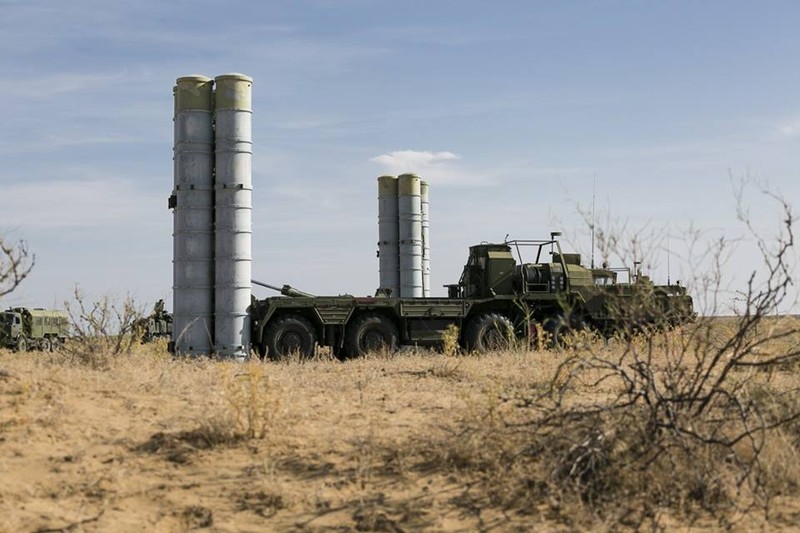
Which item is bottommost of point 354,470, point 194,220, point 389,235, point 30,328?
point 354,470

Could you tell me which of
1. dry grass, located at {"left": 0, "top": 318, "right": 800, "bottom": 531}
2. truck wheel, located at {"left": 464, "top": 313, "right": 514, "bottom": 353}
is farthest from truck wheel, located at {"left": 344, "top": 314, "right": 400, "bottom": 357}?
dry grass, located at {"left": 0, "top": 318, "right": 800, "bottom": 531}

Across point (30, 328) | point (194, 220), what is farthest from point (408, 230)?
point (30, 328)

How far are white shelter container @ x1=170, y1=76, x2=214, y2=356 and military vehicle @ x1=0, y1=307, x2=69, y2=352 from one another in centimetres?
1427

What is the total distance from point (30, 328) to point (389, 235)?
1555 centimetres

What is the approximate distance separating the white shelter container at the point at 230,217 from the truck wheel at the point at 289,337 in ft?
2.08

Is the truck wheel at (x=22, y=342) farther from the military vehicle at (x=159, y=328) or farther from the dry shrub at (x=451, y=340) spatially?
the dry shrub at (x=451, y=340)

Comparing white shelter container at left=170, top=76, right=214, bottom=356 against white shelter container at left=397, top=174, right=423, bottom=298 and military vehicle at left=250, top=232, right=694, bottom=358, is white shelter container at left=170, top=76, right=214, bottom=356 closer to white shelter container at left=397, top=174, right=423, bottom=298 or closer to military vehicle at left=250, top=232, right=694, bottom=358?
military vehicle at left=250, top=232, right=694, bottom=358

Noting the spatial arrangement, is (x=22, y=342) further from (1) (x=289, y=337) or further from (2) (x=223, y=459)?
(2) (x=223, y=459)

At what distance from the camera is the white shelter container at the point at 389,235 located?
28469 millimetres

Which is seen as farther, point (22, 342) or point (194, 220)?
point (22, 342)

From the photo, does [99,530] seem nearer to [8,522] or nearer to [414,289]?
[8,522]

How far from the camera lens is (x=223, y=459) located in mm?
7820

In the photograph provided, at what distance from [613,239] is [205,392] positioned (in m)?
5.52

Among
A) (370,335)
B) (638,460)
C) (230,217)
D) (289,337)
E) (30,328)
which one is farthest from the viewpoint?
(30,328)
